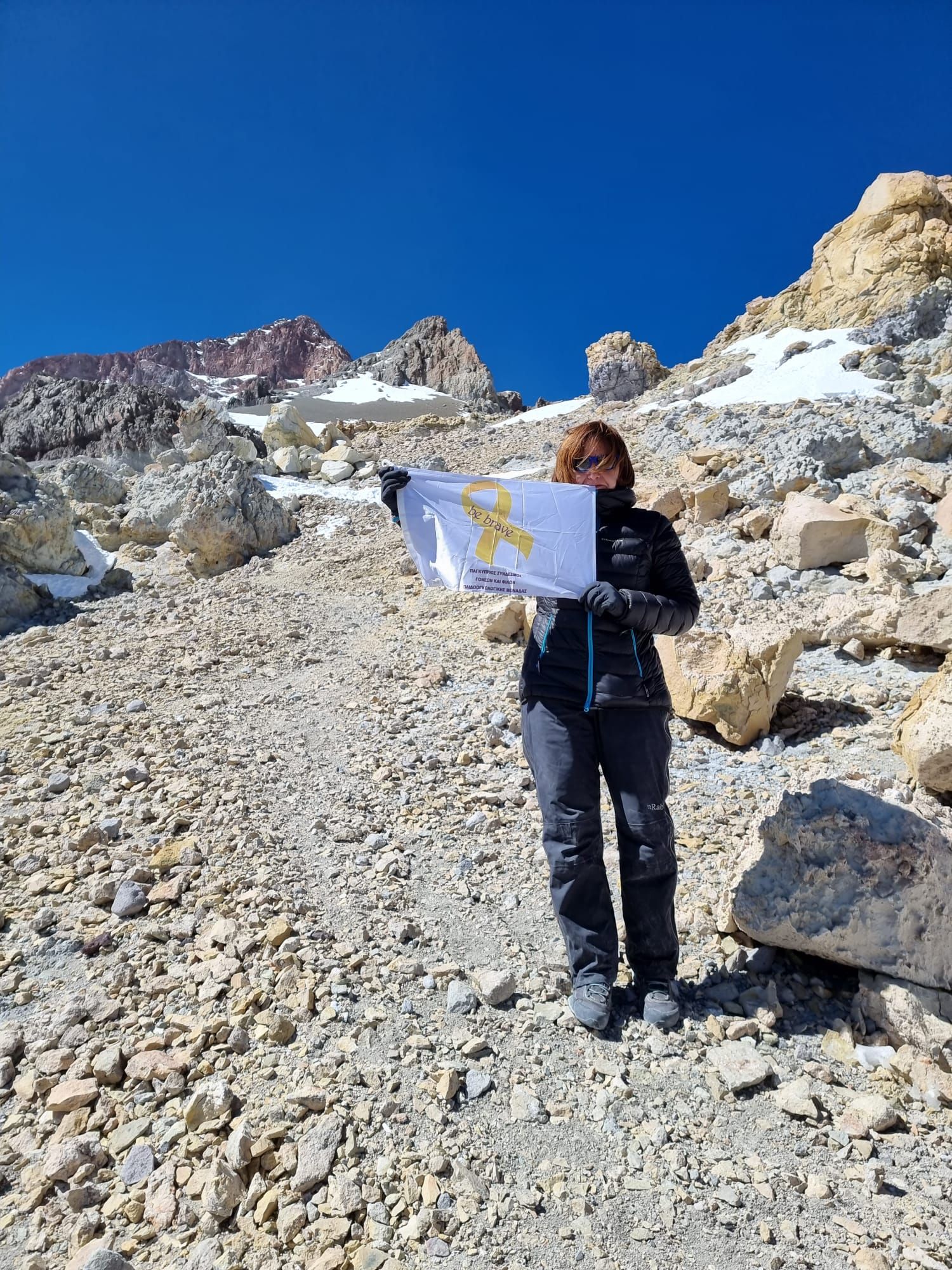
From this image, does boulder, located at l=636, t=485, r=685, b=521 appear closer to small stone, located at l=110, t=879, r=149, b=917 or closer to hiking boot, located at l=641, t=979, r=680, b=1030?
hiking boot, located at l=641, t=979, r=680, b=1030

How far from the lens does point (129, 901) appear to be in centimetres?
356

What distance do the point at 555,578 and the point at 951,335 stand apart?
2762cm

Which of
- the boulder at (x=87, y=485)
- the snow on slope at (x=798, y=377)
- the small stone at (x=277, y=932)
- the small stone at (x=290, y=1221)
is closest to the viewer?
the small stone at (x=290, y=1221)

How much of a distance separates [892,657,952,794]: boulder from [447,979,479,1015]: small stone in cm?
274

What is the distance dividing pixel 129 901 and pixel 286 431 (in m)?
21.9

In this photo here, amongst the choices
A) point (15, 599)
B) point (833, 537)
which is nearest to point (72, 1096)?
point (833, 537)

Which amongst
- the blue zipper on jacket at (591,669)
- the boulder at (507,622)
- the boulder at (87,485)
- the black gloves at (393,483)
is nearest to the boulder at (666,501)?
the boulder at (507,622)

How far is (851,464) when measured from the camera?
11.3m

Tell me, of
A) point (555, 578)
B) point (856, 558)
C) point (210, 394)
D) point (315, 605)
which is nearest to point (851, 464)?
point (856, 558)

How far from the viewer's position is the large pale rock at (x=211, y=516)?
12914 mm

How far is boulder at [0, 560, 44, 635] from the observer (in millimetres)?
10234

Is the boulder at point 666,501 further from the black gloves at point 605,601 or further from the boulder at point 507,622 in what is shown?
the black gloves at point 605,601

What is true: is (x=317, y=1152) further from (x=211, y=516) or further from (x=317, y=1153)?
(x=211, y=516)

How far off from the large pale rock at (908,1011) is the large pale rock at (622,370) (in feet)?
111
